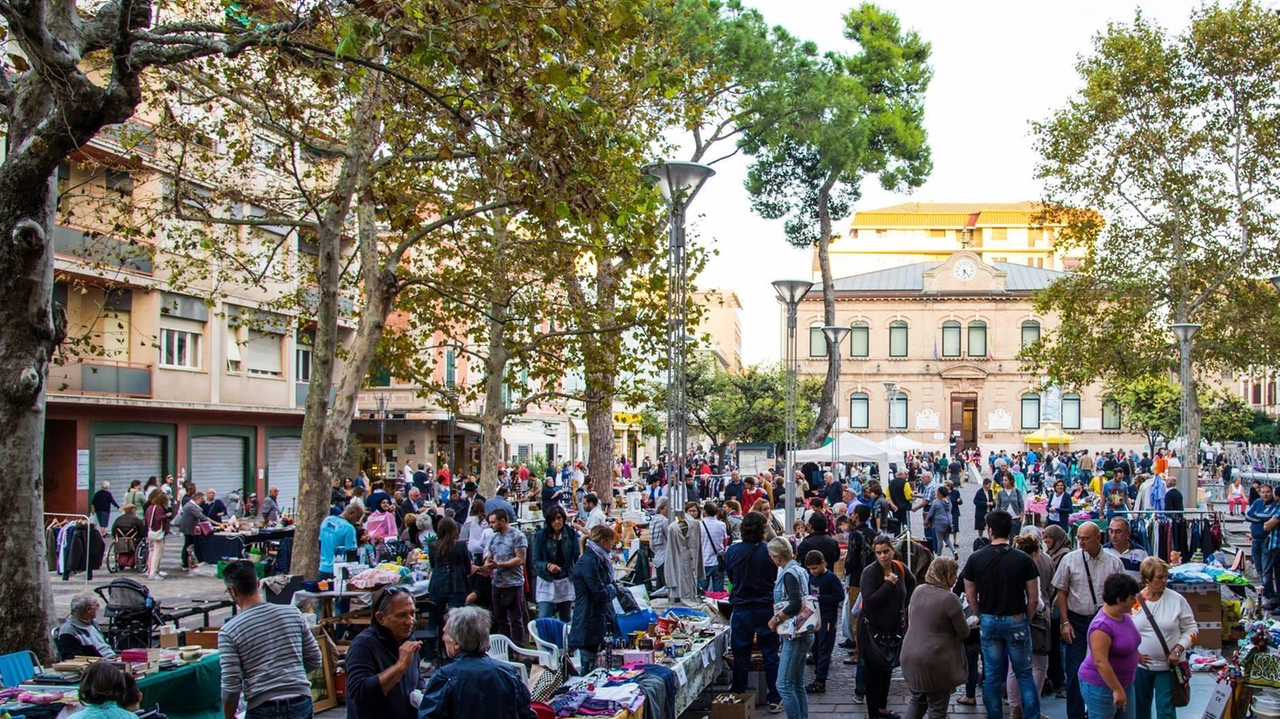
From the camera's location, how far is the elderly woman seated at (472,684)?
5.35 meters

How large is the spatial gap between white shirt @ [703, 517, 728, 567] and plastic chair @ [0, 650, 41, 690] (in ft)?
25.5

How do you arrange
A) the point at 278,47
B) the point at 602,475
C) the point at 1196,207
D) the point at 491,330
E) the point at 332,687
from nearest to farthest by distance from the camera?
the point at 278,47
the point at 332,687
the point at 491,330
the point at 602,475
the point at 1196,207

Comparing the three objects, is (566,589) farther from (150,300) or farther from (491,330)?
(150,300)

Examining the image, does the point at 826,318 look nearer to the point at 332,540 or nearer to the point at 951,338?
the point at 332,540

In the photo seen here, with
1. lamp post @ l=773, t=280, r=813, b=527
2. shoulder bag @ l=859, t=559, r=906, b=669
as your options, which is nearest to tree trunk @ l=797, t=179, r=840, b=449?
lamp post @ l=773, t=280, r=813, b=527

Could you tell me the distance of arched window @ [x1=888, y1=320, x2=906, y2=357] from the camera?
66.2 m

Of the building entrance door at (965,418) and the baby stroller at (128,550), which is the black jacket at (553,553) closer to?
the baby stroller at (128,550)

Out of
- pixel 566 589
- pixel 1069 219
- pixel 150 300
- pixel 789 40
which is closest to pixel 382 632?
pixel 566 589

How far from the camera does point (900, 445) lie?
1420 inches

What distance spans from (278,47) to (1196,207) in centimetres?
2864

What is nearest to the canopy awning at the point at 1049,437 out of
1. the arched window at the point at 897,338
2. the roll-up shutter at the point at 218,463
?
the arched window at the point at 897,338

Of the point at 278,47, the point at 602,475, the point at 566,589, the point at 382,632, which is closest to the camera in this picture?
the point at 382,632

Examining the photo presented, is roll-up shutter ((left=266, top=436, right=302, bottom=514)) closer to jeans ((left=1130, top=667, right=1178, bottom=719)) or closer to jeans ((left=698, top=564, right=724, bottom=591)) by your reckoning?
jeans ((left=698, top=564, right=724, bottom=591))

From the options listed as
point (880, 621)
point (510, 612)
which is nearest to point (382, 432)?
point (510, 612)
